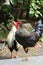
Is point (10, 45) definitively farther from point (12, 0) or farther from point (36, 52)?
point (12, 0)

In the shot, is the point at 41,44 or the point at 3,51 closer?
the point at 3,51

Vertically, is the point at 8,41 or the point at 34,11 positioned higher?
the point at 8,41

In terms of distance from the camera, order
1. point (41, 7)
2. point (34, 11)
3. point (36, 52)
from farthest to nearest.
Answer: point (41, 7) < point (34, 11) < point (36, 52)

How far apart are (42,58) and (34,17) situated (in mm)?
6020

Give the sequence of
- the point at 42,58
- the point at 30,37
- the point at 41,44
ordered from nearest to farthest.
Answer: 1. the point at 42,58
2. the point at 30,37
3. the point at 41,44

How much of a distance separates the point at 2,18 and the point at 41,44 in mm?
1748

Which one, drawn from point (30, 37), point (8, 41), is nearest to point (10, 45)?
point (8, 41)

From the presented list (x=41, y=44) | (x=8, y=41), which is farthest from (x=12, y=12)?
(x=8, y=41)

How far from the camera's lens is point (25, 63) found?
327 centimetres

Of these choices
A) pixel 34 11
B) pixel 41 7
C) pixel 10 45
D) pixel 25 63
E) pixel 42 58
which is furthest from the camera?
pixel 41 7

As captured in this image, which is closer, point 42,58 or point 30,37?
point 42,58

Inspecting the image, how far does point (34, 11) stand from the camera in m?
8.47

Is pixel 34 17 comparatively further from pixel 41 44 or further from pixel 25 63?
pixel 25 63

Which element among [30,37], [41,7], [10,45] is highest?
[30,37]
